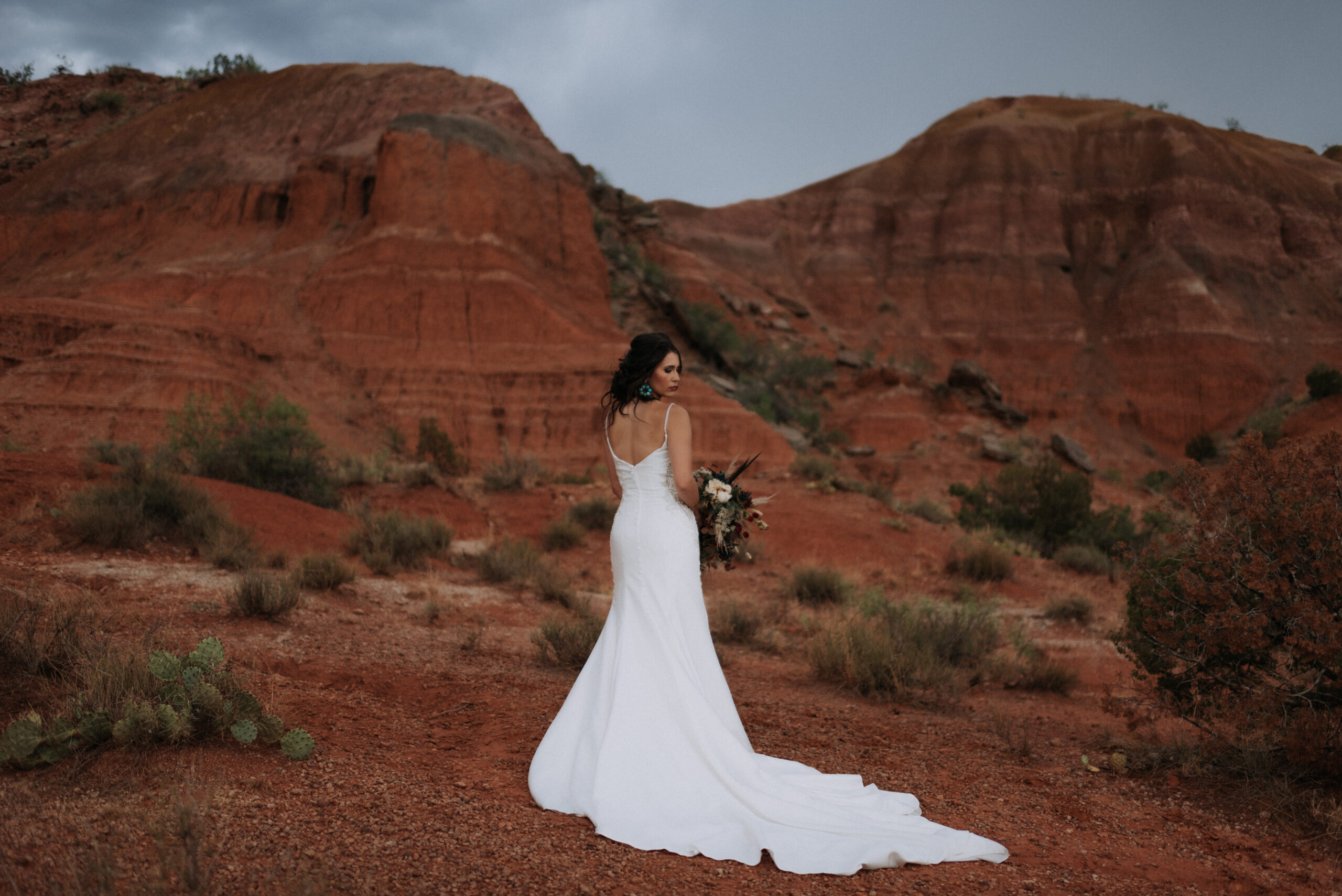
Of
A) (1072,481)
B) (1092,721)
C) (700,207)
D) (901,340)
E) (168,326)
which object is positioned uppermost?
(700,207)

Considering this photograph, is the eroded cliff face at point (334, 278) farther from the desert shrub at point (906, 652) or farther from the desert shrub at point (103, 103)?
the desert shrub at point (906, 652)

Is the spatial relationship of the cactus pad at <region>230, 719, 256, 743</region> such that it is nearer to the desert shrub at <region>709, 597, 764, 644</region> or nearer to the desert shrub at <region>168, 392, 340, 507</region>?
the desert shrub at <region>709, 597, 764, 644</region>

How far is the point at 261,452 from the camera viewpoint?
15.0m

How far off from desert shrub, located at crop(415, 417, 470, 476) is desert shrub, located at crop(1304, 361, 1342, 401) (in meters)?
35.0

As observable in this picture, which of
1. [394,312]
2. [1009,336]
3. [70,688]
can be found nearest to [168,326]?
[394,312]

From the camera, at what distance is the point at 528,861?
10.8ft

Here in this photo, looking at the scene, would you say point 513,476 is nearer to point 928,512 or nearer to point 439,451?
point 439,451

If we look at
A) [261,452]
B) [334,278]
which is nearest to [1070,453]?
[334,278]

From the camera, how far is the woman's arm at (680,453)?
4.35 m

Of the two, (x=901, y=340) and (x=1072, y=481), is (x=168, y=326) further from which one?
(x=901, y=340)

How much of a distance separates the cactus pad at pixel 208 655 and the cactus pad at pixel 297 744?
58 cm

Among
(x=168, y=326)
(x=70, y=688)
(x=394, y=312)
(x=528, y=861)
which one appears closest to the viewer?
(x=528, y=861)

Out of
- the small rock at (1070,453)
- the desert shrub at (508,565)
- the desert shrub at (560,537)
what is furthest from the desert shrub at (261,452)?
the small rock at (1070,453)

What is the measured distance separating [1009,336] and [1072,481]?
3337 centimetres
